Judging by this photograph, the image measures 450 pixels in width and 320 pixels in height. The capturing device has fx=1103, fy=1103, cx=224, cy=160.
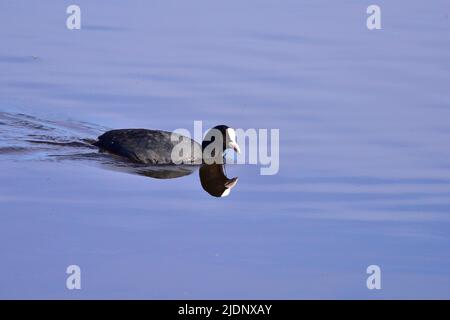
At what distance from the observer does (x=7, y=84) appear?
14.4 metres

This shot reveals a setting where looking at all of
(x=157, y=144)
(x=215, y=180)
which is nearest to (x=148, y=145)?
(x=157, y=144)

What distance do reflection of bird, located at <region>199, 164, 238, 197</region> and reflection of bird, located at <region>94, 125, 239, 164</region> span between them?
0.19 m

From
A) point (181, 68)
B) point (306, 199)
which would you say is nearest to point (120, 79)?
point (181, 68)

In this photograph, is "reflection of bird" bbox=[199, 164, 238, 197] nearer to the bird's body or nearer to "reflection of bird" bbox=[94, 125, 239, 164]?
"reflection of bird" bbox=[94, 125, 239, 164]

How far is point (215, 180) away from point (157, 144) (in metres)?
0.77

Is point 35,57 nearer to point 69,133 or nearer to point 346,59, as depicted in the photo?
point 69,133

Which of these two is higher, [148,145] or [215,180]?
[148,145]

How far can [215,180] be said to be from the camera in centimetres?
1162
